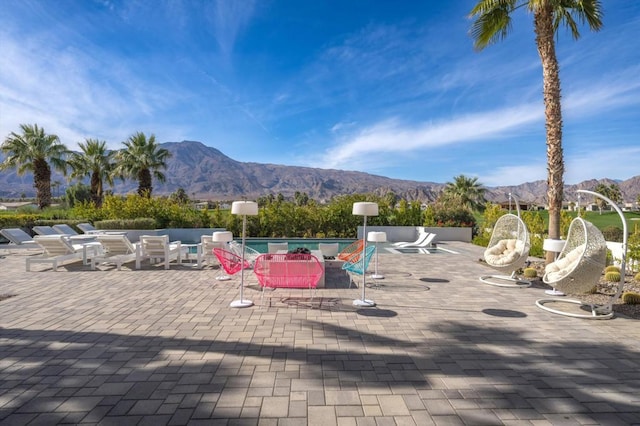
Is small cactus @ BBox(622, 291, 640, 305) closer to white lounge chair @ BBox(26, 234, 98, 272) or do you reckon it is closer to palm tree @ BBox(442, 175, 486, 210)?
white lounge chair @ BBox(26, 234, 98, 272)

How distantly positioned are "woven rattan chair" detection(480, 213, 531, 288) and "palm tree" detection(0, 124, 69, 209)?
82.4ft

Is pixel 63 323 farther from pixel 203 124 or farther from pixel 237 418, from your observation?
pixel 203 124

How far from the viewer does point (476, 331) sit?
4254mm

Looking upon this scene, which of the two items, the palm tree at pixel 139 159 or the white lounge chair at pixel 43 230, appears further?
the palm tree at pixel 139 159

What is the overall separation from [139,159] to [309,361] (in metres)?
24.4

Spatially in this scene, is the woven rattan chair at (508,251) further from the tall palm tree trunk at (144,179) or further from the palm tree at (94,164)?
the palm tree at (94,164)

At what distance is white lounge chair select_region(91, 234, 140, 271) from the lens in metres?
8.50

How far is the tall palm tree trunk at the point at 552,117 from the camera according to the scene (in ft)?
25.7

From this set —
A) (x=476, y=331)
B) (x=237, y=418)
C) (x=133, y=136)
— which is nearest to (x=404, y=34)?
(x=476, y=331)

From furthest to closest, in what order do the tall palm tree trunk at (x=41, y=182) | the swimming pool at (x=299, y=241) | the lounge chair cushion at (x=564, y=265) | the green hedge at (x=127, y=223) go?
the tall palm tree trunk at (x=41, y=182), the green hedge at (x=127, y=223), the swimming pool at (x=299, y=241), the lounge chair cushion at (x=564, y=265)

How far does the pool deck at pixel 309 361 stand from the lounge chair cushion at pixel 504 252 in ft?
2.76

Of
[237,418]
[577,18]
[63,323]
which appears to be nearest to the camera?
[237,418]

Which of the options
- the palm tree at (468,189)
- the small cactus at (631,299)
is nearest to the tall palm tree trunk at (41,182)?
the small cactus at (631,299)

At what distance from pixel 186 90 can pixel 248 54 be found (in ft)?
15.3
